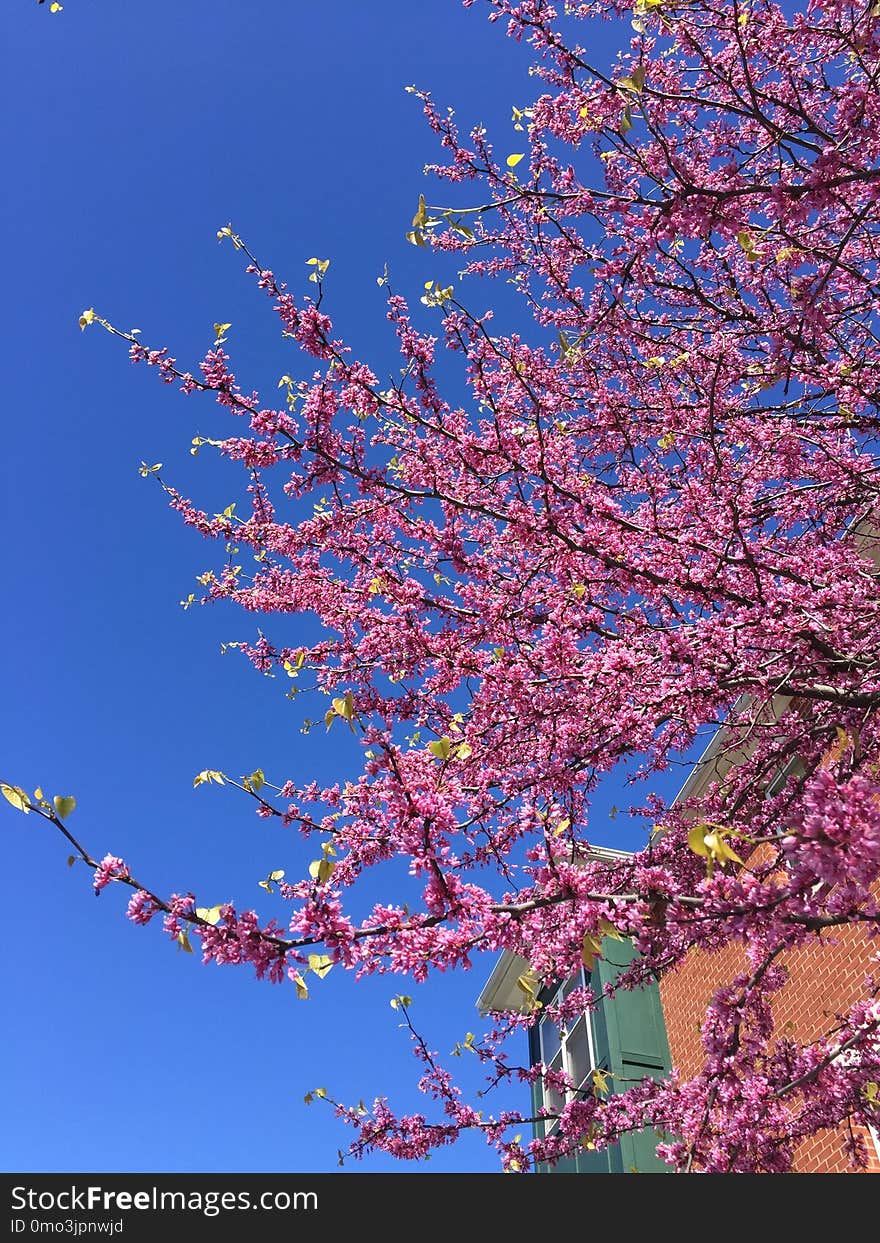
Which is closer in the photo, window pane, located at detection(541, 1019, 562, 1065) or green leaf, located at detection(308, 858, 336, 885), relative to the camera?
green leaf, located at detection(308, 858, 336, 885)

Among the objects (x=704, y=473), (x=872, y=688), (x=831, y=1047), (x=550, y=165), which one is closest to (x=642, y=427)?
(x=704, y=473)

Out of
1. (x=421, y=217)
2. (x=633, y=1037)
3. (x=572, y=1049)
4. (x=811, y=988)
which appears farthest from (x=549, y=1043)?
(x=421, y=217)

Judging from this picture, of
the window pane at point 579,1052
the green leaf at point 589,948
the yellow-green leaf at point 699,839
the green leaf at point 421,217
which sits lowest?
the green leaf at point 589,948

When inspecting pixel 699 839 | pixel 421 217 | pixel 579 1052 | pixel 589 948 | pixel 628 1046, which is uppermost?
pixel 421 217

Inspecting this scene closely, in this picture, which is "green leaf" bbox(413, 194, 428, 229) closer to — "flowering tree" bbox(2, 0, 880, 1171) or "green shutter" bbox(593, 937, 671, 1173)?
"flowering tree" bbox(2, 0, 880, 1171)

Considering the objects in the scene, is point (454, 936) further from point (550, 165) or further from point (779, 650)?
point (550, 165)

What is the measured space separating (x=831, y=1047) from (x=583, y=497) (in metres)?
3.85

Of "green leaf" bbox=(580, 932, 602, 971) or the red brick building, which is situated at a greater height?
the red brick building

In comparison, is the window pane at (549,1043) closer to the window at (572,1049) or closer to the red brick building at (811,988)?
the window at (572,1049)

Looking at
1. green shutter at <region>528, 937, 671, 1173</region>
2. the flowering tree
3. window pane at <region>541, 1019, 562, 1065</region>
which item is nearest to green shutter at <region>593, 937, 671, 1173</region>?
green shutter at <region>528, 937, 671, 1173</region>

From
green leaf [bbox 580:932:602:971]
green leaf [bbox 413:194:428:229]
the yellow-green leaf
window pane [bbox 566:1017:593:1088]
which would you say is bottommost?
green leaf [bbox 580:932:602:971]

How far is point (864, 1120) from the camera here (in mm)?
4750

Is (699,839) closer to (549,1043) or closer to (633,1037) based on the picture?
(633,1037)

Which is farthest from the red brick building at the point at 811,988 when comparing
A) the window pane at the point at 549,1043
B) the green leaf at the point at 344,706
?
the green leaf at the point at 344,706
